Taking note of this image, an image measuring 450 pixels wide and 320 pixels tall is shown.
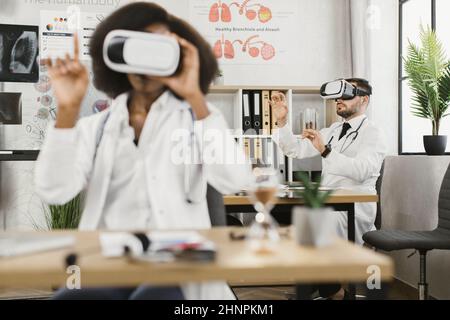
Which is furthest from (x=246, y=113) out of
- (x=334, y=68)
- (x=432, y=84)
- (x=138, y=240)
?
(x=138, y=240)

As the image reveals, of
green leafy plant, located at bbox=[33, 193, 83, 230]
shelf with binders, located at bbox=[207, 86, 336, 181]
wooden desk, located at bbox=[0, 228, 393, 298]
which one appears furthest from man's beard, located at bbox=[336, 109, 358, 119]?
wooden desk, located at bbox=[0, 228, 393, 298]

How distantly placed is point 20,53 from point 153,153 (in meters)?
2.89

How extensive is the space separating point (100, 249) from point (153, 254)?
14 cm

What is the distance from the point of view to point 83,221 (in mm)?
1447

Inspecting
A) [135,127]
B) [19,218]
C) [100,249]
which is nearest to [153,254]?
[100,249]

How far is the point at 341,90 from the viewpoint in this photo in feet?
10.4

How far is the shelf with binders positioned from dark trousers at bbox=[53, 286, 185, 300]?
6.41ft

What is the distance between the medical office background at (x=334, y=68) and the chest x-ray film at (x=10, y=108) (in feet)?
0.14

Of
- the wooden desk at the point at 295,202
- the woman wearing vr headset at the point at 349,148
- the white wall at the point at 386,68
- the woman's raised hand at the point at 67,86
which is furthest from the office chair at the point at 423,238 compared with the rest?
the woman's raised hand at the point at 67,86

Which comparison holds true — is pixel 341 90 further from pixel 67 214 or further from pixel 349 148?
pixel 67 214

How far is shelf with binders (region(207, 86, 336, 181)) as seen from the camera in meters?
3.72

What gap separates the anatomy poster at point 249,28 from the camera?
13.4 feet

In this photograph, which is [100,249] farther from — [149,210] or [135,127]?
[135,127]

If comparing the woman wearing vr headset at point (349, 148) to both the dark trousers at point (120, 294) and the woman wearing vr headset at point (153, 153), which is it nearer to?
the woman wearing vr headset at point (153, 153)
